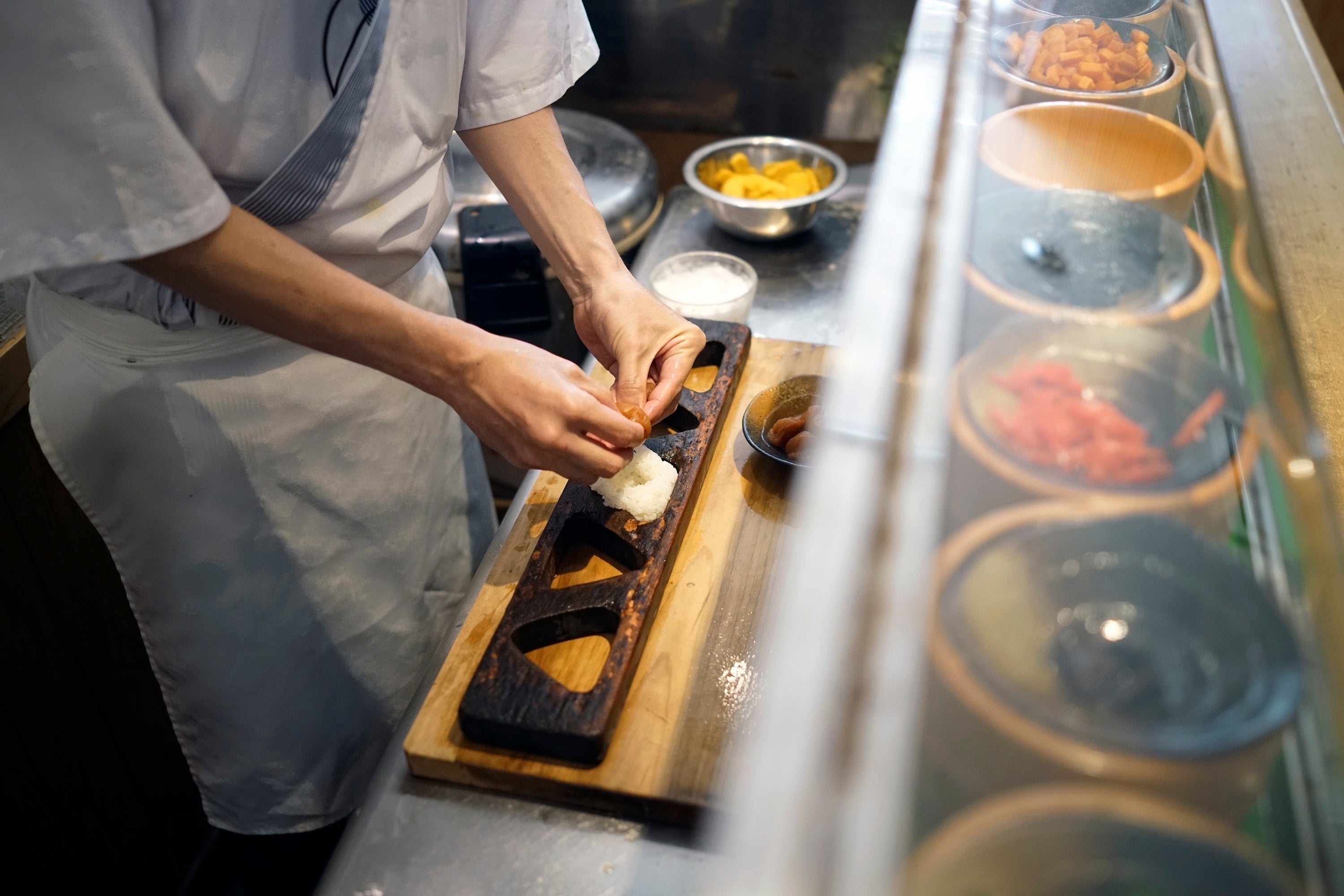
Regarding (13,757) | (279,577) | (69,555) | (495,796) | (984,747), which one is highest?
(984,747)

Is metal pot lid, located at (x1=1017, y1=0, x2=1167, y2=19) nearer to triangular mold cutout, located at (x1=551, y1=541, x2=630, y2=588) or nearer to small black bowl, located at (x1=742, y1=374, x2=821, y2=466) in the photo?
small black bowl, located at (x1=742, y1=374, x2=821, y2=466)

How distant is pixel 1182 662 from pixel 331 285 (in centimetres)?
114

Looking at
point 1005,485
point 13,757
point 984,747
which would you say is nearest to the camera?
point 984,747

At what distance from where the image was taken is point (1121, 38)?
139cm

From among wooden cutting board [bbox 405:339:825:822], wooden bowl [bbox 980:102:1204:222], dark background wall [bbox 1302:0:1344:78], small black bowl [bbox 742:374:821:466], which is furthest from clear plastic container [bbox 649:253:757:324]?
dark background wall [bbox 1302:0:1344:78]

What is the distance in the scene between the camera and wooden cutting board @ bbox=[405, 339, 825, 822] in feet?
4.16

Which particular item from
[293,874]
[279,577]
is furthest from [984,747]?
[293,874]

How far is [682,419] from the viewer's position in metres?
1.86

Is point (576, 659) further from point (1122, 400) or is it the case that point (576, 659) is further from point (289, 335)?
point (1122, 400)

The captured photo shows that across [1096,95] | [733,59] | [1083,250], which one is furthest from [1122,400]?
[733,59]

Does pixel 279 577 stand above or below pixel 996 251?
below

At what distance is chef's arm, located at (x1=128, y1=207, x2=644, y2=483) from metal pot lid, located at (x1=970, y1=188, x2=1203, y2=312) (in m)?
0.70

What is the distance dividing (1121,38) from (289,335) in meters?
1.31

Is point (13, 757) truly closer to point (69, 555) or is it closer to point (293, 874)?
point (69, 555)
